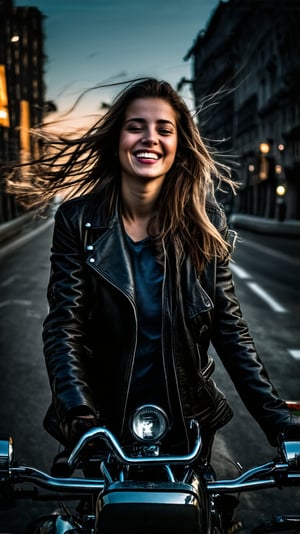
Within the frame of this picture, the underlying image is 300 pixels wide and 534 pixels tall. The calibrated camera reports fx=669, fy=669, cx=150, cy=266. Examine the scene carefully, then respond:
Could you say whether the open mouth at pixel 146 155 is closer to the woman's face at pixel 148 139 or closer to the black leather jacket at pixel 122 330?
the woman's face at pixel 148 139

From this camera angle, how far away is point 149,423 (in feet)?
5.62

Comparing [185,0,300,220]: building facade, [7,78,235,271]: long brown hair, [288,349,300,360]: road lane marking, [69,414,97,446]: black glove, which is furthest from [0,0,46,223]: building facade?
[185,0,300,220]: building facade

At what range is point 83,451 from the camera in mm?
1665

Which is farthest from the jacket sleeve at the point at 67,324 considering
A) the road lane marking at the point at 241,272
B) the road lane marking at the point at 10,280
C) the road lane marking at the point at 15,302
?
the road lane marking at the point at 241,272

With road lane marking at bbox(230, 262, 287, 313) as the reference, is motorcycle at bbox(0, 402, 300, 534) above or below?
above

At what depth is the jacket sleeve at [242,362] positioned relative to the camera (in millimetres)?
2135

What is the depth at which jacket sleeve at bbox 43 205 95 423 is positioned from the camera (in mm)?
1949

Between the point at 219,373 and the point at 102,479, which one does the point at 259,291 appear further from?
the point at 102,479

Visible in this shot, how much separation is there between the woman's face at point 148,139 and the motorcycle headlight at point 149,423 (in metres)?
0.91

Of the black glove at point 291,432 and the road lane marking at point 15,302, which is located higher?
the black glove at point 291,432

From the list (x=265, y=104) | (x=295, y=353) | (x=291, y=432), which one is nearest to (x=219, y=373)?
(x=295, y=353)

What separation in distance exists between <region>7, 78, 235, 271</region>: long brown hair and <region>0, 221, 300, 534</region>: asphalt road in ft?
1.17

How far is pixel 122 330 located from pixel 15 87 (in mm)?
51418

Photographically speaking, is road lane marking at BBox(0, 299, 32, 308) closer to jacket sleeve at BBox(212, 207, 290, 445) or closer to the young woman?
the young woman
